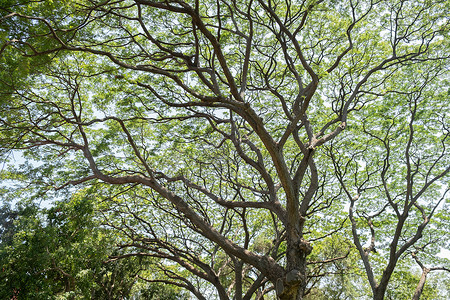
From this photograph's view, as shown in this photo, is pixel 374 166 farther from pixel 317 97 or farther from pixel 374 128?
pixel 317 97

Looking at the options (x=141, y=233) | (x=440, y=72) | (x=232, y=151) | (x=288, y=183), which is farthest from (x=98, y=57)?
(x=440, y=72)

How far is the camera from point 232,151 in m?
10.3

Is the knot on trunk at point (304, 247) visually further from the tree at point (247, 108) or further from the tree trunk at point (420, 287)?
the tree trunk at point (420, 287)

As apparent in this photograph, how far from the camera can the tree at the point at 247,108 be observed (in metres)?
5.66

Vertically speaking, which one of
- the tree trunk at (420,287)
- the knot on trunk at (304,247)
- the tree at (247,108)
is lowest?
the knot on trunk at (304,247)

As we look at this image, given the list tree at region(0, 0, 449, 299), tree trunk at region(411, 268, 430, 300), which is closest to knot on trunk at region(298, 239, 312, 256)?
tree at region(0, 0, 449, 299)

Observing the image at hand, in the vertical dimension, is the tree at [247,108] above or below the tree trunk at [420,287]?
above

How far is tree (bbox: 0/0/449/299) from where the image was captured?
566 cm

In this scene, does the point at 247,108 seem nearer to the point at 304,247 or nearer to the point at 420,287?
the point at 304,247

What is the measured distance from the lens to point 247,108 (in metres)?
5.09

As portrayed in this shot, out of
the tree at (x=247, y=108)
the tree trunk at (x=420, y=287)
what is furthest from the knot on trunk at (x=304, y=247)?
the tree trunk at (x=420, y=287)

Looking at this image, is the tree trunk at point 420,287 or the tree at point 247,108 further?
the tree trunk at point 420,287

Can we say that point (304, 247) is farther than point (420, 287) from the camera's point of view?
No

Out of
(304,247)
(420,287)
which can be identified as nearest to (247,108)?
(304,247)
